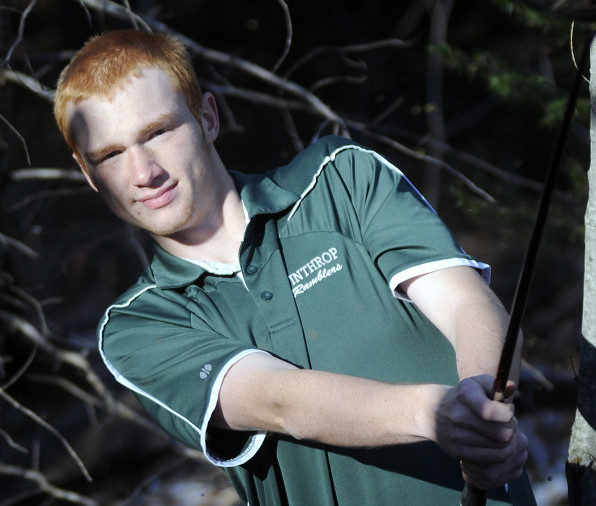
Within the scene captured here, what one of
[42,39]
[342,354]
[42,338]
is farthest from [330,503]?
[42,39]

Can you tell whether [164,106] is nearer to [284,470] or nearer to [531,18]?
[284,470]

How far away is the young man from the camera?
57.9 inches

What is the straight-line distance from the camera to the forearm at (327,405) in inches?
48.9

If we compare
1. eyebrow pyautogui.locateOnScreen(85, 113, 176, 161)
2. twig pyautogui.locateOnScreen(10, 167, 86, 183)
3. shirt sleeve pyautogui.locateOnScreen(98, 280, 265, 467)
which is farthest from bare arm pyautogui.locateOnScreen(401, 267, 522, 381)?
twig pyautogui.locateOnScreen(10, 167, 86, 183)

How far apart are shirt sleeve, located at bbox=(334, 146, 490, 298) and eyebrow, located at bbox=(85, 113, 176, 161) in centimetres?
36

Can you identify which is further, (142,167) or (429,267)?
(142,167)

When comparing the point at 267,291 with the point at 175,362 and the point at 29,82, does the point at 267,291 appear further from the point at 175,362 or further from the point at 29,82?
the point at 29,82

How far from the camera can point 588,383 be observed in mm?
1404

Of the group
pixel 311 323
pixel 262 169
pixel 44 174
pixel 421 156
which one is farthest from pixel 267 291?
pixel 262 169

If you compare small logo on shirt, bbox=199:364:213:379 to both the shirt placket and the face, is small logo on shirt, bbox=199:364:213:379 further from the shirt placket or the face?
the face

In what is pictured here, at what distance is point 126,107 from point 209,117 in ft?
0.80

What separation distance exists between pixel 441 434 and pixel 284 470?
518 mm

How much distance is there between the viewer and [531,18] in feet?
9.59

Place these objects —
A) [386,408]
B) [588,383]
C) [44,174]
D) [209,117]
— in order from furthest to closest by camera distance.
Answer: [44,174] < [209,117] < [588,383] < [386,408]
